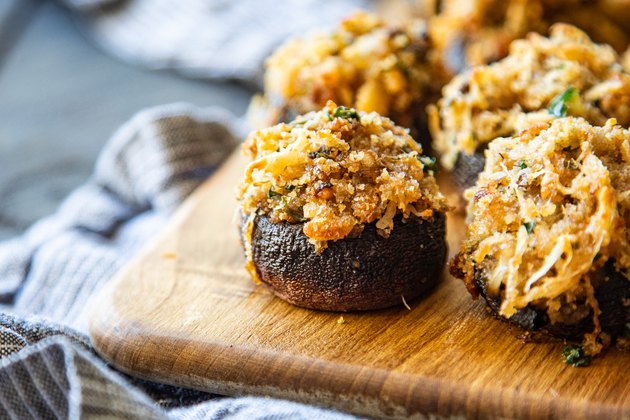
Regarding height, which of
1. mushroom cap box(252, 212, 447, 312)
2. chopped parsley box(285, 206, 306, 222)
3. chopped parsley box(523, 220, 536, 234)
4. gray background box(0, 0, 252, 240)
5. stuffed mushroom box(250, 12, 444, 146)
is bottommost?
gray background box(0, 0, 252, 240)

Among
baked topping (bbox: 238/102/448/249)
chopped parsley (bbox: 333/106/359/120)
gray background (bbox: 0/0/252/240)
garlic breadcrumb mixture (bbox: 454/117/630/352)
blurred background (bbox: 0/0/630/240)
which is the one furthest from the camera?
gray background (bbox: 0/0/252/240)

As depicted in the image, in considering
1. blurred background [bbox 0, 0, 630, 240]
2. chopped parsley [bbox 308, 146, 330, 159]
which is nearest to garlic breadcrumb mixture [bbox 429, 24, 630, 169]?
chopped parsley [bbox 308, 146, 330, 159]

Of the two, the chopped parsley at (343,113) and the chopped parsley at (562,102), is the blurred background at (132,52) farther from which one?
the chopped parsley at (343,113)

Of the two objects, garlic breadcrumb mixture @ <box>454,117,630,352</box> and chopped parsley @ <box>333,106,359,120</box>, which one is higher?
chopped parsley @ <box>333,106,359,120</box>

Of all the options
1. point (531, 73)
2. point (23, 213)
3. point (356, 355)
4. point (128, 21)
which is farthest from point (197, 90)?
point (356, 355)

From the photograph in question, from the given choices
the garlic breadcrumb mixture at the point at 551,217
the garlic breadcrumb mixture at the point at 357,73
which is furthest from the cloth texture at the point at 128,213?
the garlic breadcrumb mixture at the point at 551,217

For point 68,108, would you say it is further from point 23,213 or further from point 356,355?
point 356,355

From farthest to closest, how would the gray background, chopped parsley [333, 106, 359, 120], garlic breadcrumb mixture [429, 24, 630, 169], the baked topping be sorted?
the gray background, garlic breadcrumb mixture [429, 24, 630, 169], chopped parsley [333, 106, 359, 120], the baked topping

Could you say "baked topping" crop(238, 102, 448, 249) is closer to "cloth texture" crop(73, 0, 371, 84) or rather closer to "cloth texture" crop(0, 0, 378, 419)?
"cloth texture" crop(0, 0, 378, 419)
